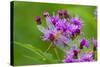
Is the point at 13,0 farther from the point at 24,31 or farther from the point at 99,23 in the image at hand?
the point at 99,23

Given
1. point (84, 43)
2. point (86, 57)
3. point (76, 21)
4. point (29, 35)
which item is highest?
→ point (76, 21)

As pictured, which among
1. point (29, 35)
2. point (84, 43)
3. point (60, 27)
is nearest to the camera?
point (29, 35)

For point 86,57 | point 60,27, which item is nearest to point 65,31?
point 60,27

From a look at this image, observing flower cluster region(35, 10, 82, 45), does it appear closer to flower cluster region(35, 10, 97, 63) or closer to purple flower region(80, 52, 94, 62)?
flower cluster region(35, 10, 97, 63)

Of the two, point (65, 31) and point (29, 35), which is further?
point (65, 31)

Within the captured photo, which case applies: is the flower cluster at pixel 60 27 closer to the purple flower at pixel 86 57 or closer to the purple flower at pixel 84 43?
the purple flower at pixel 84 43

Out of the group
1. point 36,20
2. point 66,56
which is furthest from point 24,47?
point 66,56

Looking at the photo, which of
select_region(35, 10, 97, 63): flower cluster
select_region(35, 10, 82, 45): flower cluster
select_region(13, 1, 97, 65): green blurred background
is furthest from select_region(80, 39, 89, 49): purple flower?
select_region(13, 1, 97, 65): green blurred background

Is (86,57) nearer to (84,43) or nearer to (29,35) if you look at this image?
(84,43)
